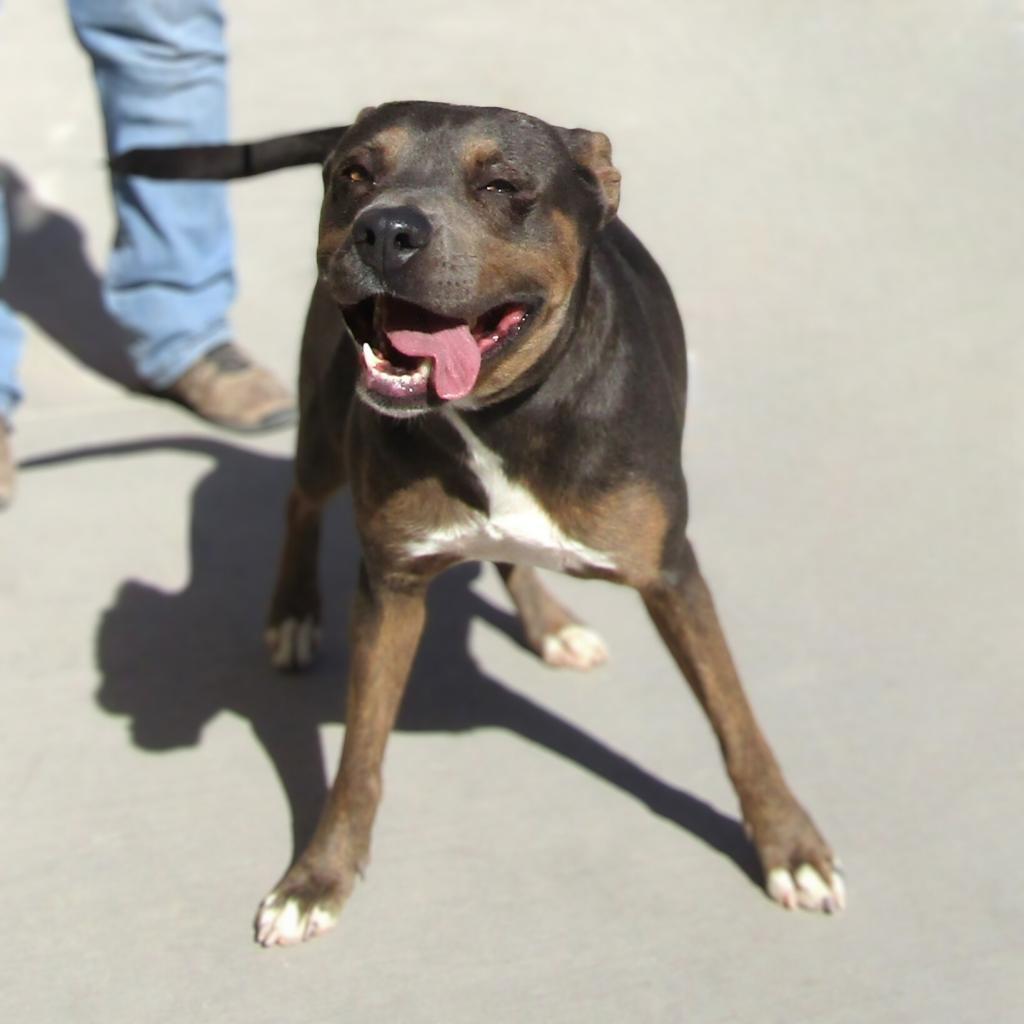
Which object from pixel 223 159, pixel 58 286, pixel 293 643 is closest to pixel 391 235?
pixel 223 159

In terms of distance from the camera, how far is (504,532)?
3.07 metres

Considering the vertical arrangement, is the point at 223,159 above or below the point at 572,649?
above

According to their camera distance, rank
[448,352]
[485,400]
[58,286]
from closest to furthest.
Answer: [448,352], [485,400], [58,286]

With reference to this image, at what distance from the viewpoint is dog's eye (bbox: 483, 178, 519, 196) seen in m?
2.75

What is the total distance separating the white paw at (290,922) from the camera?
324 centimetres

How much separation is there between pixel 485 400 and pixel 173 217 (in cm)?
229

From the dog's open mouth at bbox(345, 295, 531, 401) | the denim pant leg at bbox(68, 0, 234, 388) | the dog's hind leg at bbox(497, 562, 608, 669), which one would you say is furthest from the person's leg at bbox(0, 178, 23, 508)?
the dog's open mouth at bbox(345, 295, 531, 401)

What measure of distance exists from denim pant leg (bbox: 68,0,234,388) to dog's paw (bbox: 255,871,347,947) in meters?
2.16

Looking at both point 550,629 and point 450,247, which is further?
point 550,629

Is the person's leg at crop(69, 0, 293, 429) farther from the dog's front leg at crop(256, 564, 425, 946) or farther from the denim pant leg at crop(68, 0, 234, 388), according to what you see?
the dog's front leg at crop(256, 564, 425, 946)

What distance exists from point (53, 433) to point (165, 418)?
330 mm

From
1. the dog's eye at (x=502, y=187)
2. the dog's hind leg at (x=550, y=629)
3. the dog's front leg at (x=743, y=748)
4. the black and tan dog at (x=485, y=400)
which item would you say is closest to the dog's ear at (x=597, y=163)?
the black and tan dog at (x=485, y=400)

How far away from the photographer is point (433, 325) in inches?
111

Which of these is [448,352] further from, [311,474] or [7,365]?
[7,365]
